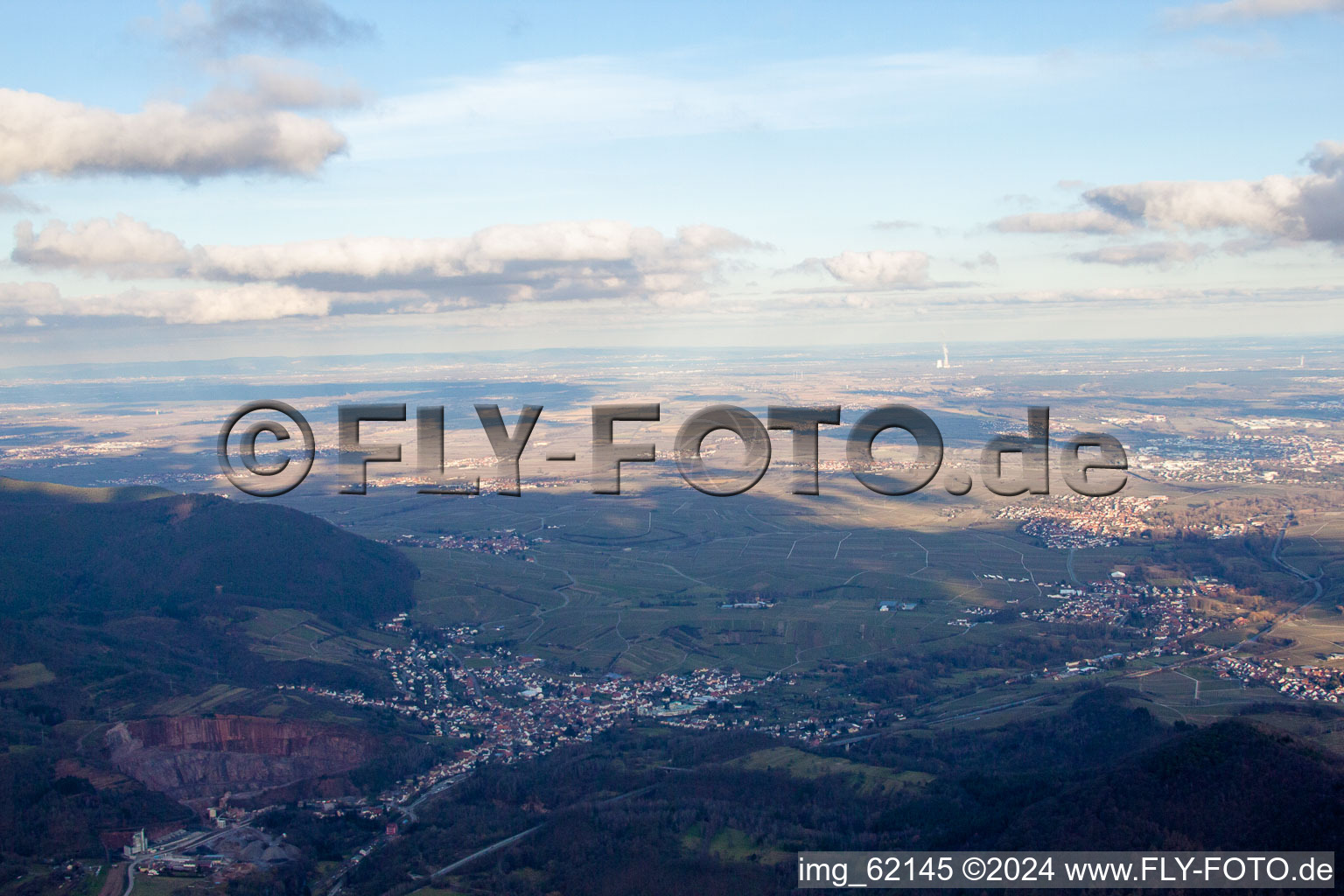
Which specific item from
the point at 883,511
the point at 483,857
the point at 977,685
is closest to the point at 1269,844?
the point at 483,857

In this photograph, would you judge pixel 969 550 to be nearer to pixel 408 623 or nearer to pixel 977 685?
pixel 977 685

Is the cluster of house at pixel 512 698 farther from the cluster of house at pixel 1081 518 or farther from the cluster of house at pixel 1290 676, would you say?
the cluster of house at pixel 1081 518

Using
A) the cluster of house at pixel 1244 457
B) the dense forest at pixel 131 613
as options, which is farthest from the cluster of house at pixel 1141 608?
the cluster of house at pixel 1244 457

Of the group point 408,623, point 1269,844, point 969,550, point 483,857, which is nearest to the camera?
point 1269,844

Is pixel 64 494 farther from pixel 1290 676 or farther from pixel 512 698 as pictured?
pixel 1290 676

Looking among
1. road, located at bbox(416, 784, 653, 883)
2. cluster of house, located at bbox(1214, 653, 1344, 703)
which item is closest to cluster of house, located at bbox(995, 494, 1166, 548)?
cluster of house, located at bbox(1214, 653, 1344, 703)

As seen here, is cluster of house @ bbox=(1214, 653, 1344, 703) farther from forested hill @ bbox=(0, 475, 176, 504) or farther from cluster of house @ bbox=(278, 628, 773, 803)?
forested hill @ bbox=(0, 475, 176, 504)
